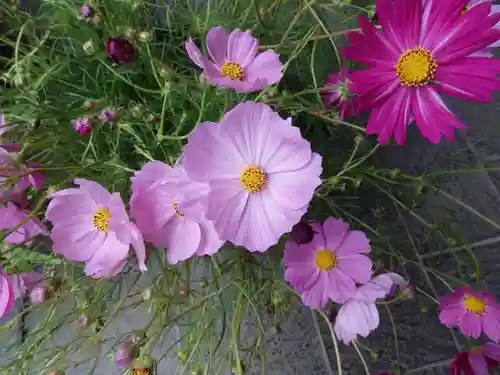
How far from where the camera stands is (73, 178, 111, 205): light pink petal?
373 millimetres

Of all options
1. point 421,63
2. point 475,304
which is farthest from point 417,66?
point 475,304

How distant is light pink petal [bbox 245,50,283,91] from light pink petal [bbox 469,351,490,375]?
28 centimetres

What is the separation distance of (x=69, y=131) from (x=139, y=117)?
3.1 inches

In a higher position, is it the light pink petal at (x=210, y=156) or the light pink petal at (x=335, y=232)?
the light pink petal at (x=210, y=156)

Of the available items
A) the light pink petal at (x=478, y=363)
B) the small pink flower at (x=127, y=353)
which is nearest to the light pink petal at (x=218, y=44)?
the small pink flower at (x=127, y=353)

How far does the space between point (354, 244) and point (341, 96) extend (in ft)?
0.36

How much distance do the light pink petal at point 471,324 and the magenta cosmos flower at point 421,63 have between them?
0.57ft

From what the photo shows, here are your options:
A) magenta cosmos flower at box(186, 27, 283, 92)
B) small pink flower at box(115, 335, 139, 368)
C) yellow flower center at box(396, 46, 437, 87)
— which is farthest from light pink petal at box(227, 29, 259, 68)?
small pink flower at box(115, 335, 139, 368)

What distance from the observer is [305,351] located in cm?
58

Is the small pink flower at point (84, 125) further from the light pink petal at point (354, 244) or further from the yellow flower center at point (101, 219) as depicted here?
the light pink petal at point (354, 244)

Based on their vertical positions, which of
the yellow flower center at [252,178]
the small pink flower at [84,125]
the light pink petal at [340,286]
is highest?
the yellow flower center at [252,178]

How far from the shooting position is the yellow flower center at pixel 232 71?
44 cm

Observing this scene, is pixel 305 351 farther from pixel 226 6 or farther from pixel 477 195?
pixel 226 6

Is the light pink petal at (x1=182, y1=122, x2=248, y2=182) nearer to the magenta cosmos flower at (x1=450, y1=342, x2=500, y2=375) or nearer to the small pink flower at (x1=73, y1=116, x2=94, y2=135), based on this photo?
the small pink flower at (x1=73, y1=116, x2=94, y2=135)
